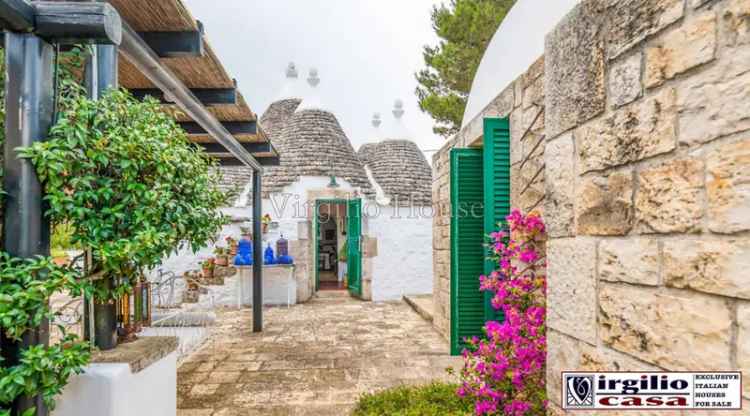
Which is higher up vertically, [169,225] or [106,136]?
[106,136]

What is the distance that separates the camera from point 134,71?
3.16 meters

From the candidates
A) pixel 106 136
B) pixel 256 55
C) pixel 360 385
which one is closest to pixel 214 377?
pixel 360 385

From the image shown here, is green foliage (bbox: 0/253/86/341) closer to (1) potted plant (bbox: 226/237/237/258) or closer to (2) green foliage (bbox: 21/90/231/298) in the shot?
(2) green foliage (bbox: 21/90/231/298)

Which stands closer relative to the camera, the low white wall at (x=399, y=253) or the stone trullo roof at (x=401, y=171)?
the low white wall at (x=399, y=253)

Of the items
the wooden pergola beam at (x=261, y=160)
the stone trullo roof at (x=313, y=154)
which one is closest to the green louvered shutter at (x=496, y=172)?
the wooden pergola beam at (x=261, y=160)

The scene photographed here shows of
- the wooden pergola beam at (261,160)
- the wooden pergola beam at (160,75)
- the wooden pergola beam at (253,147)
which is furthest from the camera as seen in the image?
the wooden pergola beam at (261,160)

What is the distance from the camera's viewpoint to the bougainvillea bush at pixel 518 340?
2.63 meters

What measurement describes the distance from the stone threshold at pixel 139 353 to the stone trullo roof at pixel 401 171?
7.66 metres

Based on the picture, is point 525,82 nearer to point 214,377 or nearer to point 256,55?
point 214,377

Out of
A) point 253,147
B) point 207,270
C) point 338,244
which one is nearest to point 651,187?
point 253,147

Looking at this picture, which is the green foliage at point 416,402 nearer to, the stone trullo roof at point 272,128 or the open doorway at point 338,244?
the open doorway at point 338,244

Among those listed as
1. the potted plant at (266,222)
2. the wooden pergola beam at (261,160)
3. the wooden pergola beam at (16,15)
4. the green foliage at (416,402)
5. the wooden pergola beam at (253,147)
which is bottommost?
the green foliage at (416,402)

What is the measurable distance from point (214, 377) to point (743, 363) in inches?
169

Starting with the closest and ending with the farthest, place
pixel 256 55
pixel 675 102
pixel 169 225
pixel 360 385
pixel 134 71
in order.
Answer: pixel 675 102, pixel 169 225, pixel 134 71, pixel 360 385, pixel 256 55
